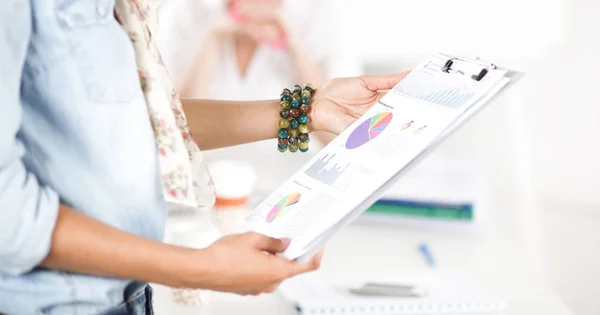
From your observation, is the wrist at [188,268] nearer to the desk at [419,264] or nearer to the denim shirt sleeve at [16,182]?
the denim shirt sleeve at [16,182]

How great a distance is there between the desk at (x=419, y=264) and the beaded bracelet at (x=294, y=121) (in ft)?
0.82

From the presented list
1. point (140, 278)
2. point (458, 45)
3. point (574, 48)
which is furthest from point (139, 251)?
point (574, 48)

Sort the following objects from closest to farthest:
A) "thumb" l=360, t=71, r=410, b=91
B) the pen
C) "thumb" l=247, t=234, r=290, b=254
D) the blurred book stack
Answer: "thumb" l=247, t=234, r=290, b=254, "thumb" l=360, t=71, r=410, b=91, the pen, the blurred book stack

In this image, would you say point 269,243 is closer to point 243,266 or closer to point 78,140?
point 243,266

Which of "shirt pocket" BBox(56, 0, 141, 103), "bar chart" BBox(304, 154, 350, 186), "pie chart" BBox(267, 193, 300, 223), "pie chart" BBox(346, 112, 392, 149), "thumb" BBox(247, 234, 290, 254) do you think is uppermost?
"shirt pocket" BBox(56, 0, 141, 103)

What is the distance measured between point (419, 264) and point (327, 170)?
494 millimetres

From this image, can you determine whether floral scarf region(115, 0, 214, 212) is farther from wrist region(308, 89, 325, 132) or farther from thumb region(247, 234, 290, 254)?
wrist region(308, 89, 325, 132)

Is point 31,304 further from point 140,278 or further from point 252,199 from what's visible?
point 252,199

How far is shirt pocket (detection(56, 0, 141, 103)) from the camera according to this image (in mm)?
636

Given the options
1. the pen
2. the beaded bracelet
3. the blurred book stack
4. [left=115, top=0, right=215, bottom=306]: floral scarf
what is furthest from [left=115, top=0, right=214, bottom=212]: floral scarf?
the blurred book stack

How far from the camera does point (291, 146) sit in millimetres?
952

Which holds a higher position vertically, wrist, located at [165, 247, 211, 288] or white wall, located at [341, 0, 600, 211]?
wrist, located at [165, 247, 211, 288]

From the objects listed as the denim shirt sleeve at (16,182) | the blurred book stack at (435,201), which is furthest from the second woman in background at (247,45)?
the denim shirt sleeve at (16,182)

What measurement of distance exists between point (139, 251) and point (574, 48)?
5.94ft
